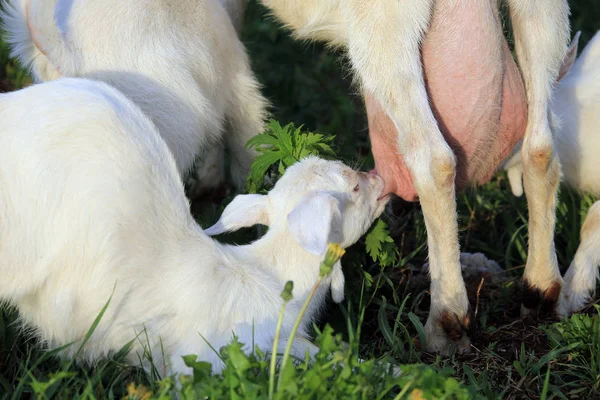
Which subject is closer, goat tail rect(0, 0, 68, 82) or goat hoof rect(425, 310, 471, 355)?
goat hoof rect(425, 310, 471, 355)

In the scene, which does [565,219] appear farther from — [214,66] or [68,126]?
[68,126]

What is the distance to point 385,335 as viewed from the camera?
12.4 ft

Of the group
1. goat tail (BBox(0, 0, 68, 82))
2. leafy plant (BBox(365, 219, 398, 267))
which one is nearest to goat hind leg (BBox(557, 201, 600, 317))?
leafy plant (BBox(365, 219, 398, 267))

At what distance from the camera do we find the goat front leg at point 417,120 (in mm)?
3764

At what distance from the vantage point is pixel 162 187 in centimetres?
339

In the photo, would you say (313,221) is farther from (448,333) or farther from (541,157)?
(541,157)

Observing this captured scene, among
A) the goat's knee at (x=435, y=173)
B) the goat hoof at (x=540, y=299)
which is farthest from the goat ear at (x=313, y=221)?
the goat hoof at (x=540, y=299)

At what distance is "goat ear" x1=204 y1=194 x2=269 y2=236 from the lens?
3678mm

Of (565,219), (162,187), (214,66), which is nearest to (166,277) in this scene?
(162,187)

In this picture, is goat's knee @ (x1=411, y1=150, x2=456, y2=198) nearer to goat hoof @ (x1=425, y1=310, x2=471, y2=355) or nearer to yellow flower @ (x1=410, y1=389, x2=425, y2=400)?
goat hoof @ (x1=425, y1=310, x2=471, y2=355)

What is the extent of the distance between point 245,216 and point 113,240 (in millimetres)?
603

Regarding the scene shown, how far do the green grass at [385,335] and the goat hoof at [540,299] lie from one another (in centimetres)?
6

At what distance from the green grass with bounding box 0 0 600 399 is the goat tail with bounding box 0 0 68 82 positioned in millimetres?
962

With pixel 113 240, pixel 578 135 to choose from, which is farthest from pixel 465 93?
pixel 113 240
